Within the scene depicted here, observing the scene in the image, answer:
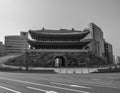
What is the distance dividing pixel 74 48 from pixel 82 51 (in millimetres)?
4759

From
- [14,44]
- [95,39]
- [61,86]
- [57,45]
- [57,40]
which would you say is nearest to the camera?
[61,86]

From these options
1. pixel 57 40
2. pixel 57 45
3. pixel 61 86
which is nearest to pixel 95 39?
pixel 57 40

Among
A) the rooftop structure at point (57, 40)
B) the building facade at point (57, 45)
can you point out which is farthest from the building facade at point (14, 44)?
the rooftop structure at point (57, 40)

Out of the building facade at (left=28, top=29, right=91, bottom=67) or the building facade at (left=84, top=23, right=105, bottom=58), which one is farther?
the building facade at (left=84, top=23, right=105, bottom=58)

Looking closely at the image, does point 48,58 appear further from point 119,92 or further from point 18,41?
point 18,41

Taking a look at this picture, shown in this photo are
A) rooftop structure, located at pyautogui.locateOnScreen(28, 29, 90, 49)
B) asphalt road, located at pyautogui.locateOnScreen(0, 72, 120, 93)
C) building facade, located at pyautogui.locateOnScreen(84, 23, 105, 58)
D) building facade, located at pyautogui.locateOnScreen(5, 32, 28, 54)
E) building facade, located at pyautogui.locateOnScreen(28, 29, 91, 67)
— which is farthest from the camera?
building facade, located at pyautogui.locateOnScreen(5, 32, 28, 54)

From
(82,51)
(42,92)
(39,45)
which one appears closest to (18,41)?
(39,45)

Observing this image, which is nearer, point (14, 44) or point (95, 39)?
point (14, 44)

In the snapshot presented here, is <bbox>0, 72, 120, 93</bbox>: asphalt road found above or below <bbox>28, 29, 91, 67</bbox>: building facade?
below

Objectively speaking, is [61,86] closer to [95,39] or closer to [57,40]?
[57,40]

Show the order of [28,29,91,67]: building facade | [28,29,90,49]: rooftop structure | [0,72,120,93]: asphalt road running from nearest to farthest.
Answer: [0,72,120,93]: asphalt road < [28,29,91,67]: building facade < [28,29,90,49]: rooftop structure

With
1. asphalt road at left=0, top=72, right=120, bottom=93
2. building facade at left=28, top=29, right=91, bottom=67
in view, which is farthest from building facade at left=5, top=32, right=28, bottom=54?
asphalt road at left=0, top=72, right=120, bottom=93

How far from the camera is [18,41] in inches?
5802

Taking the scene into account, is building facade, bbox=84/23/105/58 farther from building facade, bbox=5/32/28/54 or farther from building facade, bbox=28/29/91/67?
building facade, bbox=28/29/91/67
